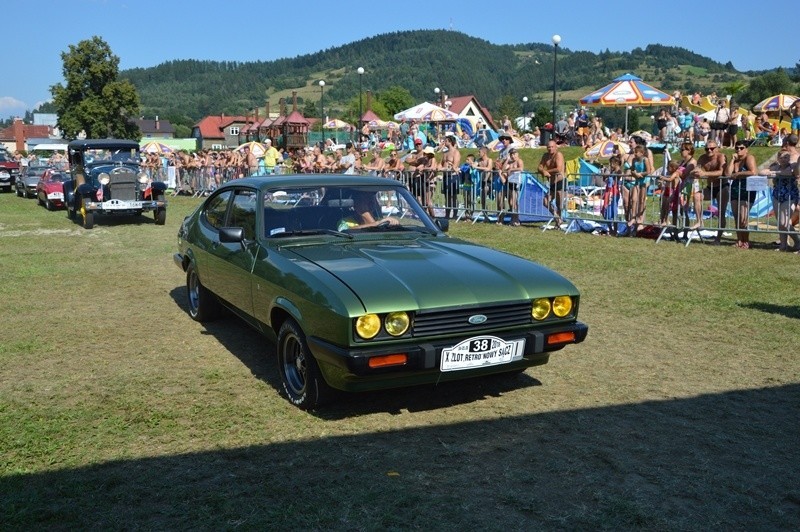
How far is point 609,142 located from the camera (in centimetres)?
2423

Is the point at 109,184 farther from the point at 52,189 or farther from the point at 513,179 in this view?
the point at 513,179

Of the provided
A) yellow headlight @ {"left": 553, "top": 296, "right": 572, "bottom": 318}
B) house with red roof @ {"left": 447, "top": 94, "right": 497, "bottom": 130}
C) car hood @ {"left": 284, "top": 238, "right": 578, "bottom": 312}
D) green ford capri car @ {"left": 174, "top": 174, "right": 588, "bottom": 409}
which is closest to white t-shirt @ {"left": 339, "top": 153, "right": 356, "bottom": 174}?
green ford capri car @ {"left": 174, "top": 174, "right": 588, "bottom": 409}

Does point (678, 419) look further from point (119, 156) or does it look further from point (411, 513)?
point (119, 156)

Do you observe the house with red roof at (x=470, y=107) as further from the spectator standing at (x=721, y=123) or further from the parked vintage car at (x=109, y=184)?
the parked vintage car at (x=109, y=184)

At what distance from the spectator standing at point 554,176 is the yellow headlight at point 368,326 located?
10.9 metres

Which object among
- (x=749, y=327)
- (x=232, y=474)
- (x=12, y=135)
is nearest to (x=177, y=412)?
(x=232, y=474)

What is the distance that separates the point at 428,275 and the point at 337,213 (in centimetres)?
148

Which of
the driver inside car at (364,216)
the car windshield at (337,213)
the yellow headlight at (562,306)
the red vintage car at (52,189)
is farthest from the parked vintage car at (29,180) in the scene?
the yellow headlight at (562,306)

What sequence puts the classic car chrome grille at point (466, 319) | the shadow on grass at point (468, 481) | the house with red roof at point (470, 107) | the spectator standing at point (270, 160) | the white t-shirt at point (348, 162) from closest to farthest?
the shadow on grass at point (468, 481) → the classic car chrome grille at point (466, 319) → the white t-shirt at point (348, 162) → the spectator standing at point (270, 160) → the house with red roof at point (470, 107)

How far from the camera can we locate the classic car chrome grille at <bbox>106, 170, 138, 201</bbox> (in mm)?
18625

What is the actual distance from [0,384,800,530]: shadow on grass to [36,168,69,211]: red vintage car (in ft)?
69.5

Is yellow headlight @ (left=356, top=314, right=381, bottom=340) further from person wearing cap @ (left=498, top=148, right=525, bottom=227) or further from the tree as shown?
the tree

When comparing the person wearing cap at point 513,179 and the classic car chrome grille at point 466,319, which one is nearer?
the classic car chrome grille at point 466,319

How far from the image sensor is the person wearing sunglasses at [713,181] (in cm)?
1253
